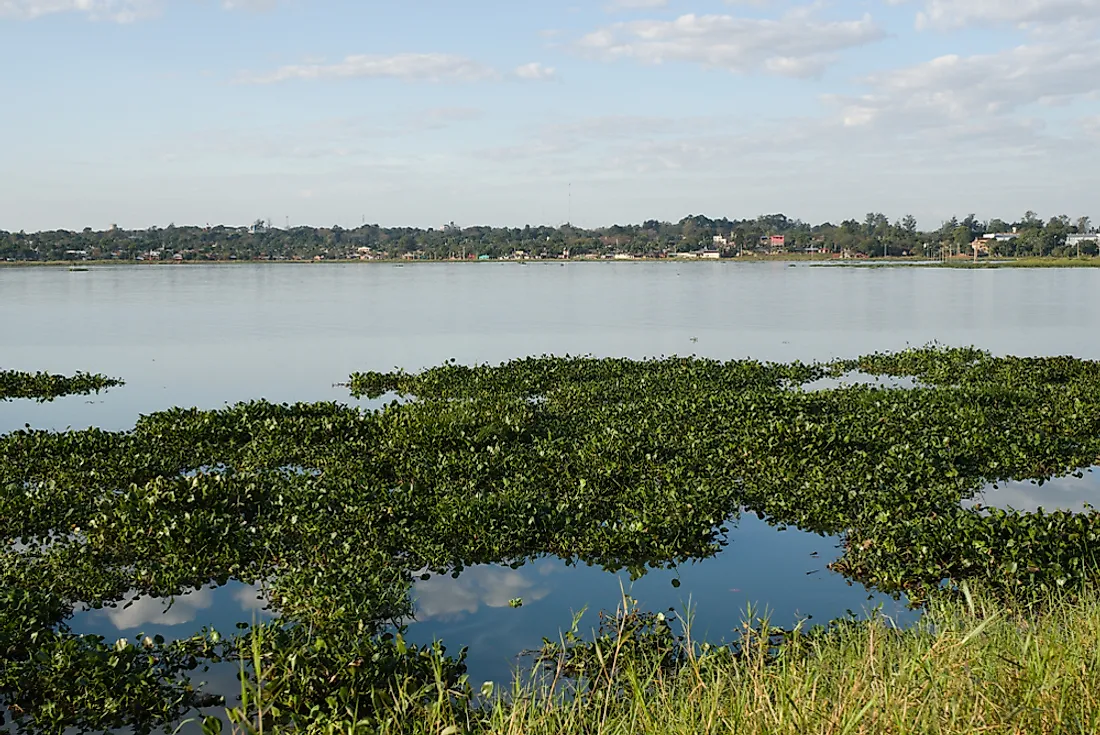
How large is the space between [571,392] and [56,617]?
39.2 feet

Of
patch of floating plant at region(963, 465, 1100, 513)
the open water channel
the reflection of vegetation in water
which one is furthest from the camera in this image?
patch of floating plant at region(963, 465, 1100, 513)

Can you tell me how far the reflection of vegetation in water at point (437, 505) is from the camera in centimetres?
774

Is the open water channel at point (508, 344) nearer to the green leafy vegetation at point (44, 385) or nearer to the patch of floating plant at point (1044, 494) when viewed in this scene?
the patch of floating plant at point (1044, 494)

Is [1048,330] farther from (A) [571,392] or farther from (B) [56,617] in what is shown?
(B) [56,617]

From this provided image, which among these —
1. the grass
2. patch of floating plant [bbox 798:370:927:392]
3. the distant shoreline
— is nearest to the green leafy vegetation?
patch of floating plant [bbox 798:370:927:392]

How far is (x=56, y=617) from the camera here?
351 inches

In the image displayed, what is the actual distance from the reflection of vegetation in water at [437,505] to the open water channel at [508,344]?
0.40 m

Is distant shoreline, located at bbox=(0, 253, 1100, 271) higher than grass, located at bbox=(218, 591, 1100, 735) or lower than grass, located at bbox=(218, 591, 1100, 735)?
higher

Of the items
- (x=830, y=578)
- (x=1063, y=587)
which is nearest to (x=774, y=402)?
(x=830, y=578)

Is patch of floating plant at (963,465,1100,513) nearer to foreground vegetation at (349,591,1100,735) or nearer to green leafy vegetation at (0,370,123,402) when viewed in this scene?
foreground vegetation at (349,591,1100,735)

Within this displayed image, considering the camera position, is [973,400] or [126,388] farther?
[126,388]

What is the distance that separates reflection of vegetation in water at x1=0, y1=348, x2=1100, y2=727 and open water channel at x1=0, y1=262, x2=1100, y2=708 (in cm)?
40

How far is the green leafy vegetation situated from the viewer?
2208 centimetres

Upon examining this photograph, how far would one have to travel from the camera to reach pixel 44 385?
2269cm
